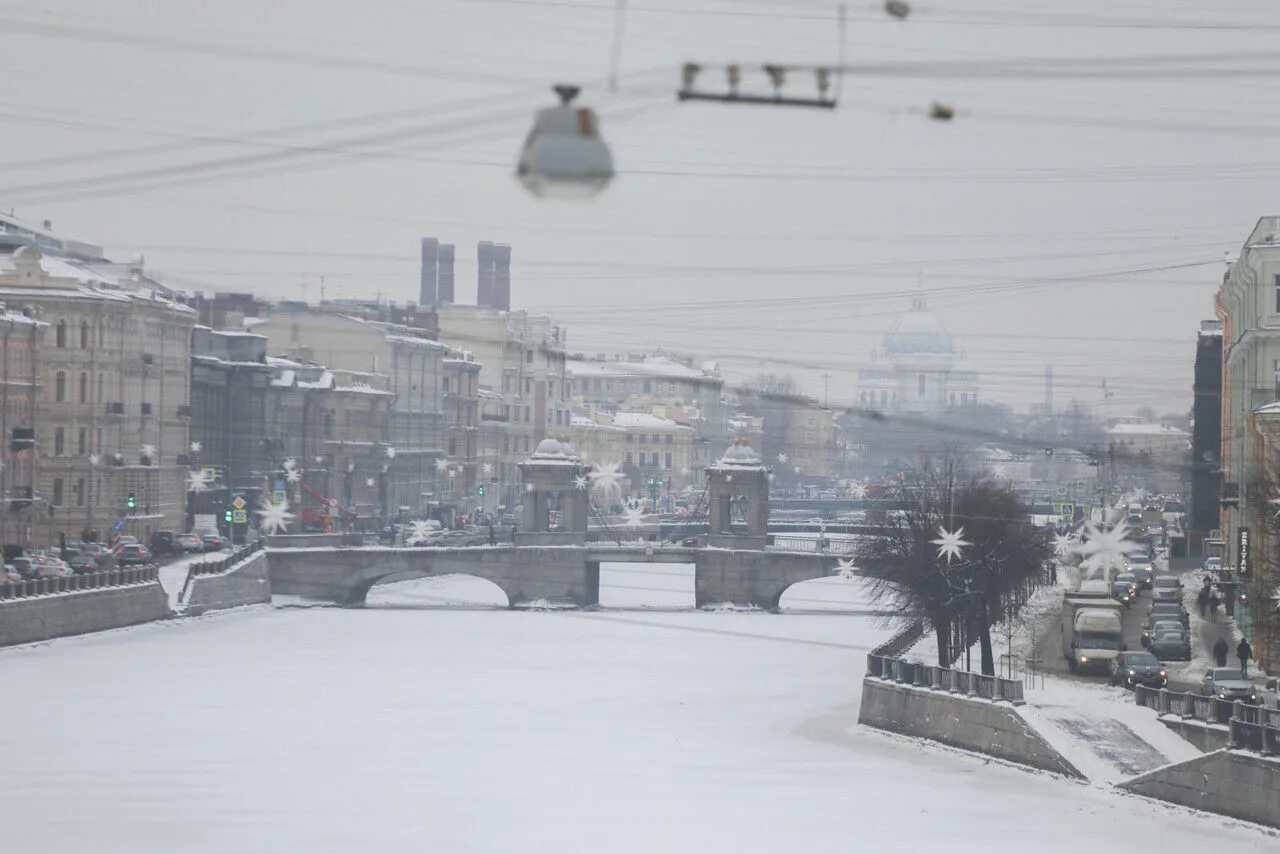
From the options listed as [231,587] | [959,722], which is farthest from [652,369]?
[959,722]

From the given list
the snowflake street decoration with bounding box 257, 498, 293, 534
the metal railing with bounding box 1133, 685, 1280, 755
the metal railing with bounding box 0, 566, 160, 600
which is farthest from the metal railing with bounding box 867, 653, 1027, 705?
the snowflake street decoration with bounding box 257, 498, 293, 534

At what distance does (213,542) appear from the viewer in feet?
264

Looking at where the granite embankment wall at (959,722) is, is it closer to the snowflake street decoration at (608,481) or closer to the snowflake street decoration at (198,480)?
the snowflake street decoration at (198,480)

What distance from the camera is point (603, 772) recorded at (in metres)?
43.2

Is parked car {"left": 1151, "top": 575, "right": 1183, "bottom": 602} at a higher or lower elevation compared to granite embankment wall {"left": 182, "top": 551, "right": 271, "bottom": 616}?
higher

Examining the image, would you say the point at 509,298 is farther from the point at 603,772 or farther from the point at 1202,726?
the point at 1202,726

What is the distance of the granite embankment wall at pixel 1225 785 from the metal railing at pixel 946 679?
17.9ft

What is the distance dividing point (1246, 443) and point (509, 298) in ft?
261

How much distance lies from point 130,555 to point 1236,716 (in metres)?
40.9

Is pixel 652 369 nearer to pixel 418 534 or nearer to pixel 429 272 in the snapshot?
pixel 429 272

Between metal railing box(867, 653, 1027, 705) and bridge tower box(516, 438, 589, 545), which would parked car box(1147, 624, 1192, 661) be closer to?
metal railing box(867, 653, 1027, 705)

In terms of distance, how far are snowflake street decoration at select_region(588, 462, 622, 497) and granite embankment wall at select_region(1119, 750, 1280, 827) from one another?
212 ft

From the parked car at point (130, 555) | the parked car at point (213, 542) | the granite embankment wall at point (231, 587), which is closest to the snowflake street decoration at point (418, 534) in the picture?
the parked car at point (213, 542)

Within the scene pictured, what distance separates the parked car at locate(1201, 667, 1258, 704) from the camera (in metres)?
39.3
